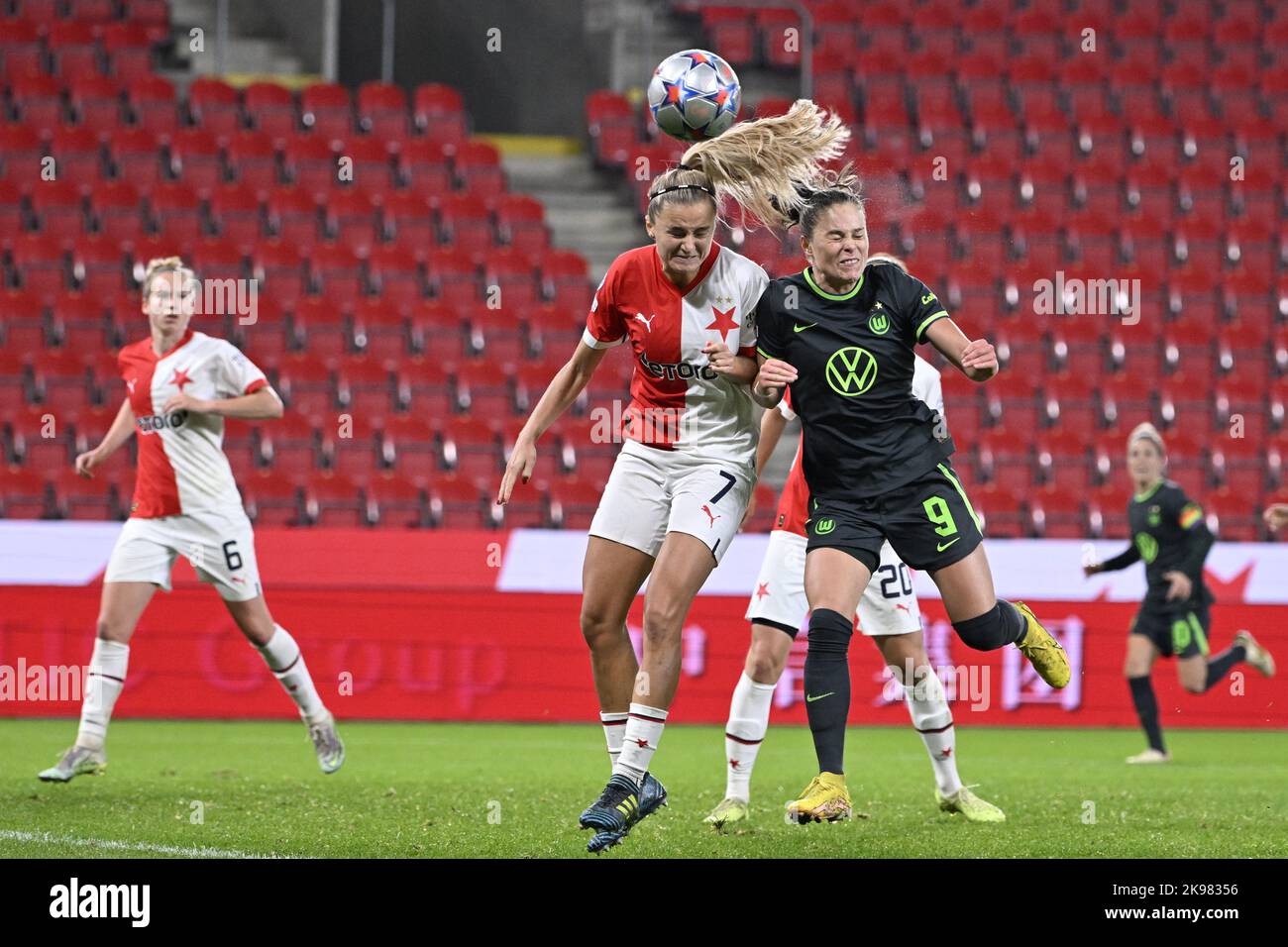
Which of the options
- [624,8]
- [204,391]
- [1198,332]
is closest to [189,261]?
[624,8]

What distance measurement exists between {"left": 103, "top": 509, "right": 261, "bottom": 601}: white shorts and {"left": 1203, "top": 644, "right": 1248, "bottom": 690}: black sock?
5.69m

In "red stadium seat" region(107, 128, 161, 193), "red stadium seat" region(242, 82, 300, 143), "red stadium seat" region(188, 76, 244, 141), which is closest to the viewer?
"red stadium seat" region(107, 128, 161, 193)

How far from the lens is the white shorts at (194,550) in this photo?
714 centimetres

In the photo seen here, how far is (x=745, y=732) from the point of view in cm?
617

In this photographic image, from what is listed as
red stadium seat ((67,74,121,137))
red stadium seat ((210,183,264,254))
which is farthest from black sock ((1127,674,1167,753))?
red stadium seat ((67,74,121,137))

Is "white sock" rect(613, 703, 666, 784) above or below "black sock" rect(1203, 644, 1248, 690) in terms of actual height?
above

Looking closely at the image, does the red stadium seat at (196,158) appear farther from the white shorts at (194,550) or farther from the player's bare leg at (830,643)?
the player's bare leg at (830,643)

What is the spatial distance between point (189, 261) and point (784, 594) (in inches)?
384

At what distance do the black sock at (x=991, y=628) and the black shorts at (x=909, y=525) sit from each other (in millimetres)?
210

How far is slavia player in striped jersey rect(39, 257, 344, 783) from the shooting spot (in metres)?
7.10

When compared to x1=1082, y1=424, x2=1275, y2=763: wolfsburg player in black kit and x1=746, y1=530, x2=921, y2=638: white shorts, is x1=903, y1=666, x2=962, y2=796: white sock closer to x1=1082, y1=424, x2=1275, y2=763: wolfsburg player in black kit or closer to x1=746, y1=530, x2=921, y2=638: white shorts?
x1=746, y1=530, x2=921, y2=638: white shorts

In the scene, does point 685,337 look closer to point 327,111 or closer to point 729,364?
point 729,364

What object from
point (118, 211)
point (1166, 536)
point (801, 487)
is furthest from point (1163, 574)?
point (118, 211)

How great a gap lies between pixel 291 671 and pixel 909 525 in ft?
10.6
